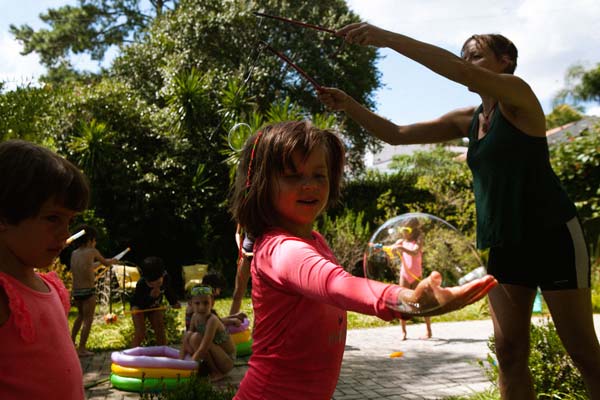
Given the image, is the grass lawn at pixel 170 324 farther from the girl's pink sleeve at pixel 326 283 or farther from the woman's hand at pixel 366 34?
the girl's pink sleeve at pixel 326 283

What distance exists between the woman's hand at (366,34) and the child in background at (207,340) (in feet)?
12.2

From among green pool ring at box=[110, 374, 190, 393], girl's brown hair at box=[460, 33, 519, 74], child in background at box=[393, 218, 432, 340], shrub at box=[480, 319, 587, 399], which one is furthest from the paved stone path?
A: child in background at box=[393, 218, 432, 340]

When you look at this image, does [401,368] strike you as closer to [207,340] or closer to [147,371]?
[207,340]

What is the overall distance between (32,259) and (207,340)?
3791mm

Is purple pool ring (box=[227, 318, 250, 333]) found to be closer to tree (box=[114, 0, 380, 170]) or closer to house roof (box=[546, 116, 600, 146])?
house roof (box=[546, 116, 600, 146])

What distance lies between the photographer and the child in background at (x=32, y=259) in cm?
169

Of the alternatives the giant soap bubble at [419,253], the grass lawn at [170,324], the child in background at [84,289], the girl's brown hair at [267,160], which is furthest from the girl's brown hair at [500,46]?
the child in background at [84,289]

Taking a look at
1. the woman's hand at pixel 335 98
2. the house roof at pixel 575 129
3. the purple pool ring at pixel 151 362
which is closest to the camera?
the woman's hand at pixel 335 98

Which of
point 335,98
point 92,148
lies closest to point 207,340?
point 335,98

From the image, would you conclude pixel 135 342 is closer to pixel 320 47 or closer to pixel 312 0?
pixel 320 47

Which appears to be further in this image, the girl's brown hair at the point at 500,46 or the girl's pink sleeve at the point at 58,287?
the girl's brown hair at the point at 500,46

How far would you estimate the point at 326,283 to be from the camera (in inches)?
50.3

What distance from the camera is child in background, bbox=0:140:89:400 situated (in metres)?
A: 1.69

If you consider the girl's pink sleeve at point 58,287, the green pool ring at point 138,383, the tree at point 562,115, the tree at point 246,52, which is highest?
the tree at point 562,115
